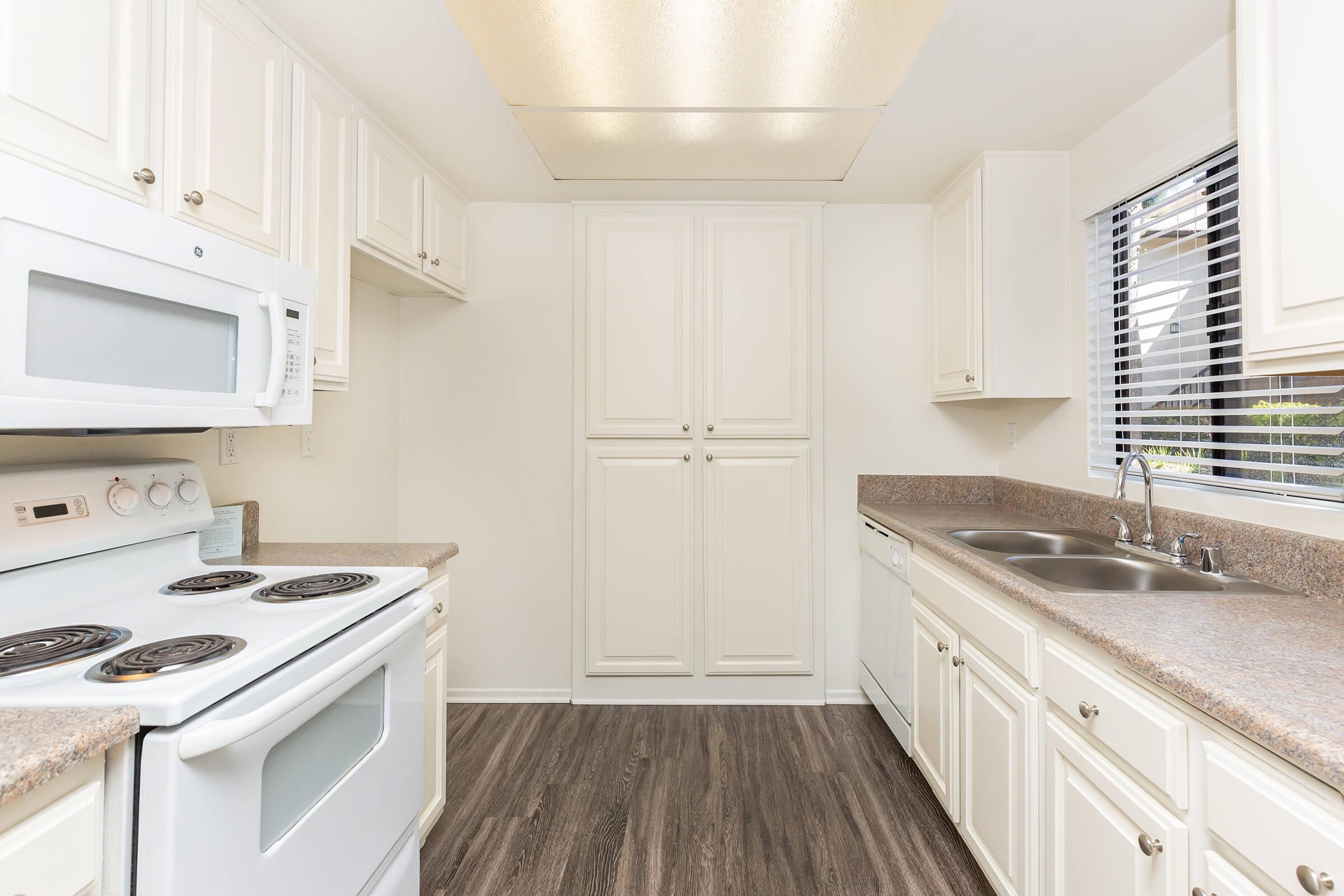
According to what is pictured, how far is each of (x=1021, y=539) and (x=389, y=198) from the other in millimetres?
2441

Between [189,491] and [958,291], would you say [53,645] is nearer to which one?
[189,491]

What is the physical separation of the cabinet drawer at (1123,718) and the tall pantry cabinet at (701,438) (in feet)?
4.96

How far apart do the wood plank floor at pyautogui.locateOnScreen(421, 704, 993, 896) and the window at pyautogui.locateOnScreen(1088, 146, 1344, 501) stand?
1.31 metres

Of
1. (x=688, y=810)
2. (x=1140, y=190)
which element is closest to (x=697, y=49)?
(x=1140, y=190)

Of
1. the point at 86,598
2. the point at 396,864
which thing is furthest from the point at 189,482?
the point at 396,864

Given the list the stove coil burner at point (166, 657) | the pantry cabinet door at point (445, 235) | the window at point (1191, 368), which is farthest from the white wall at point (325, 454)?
the window at point (1191, 368)

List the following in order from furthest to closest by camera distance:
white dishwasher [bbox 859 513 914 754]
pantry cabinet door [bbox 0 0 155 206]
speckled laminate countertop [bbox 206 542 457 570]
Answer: white dishwasher [bbox 859 513 914 754], speckled laminate countertop [bbox 206 542 457 570], pantry cabinet door [bbox 0 0 155 206]

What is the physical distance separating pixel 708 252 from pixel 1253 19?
1.83 metres

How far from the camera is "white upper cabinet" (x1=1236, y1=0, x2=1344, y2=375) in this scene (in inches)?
40.1

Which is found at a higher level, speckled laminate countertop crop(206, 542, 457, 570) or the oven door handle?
speckled laminate countertop crop(206, 542, 457, 570)

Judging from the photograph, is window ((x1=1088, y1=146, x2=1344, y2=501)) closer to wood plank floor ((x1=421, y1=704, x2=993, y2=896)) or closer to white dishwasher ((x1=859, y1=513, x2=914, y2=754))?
white dishwasher ((x1=859, y1=513, x2=914, y2=754))

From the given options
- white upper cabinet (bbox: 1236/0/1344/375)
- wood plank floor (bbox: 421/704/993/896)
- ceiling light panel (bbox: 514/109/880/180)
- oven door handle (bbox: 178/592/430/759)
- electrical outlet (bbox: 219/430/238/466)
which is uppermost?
ceiling light panel (bbox: 514/109/880/180)

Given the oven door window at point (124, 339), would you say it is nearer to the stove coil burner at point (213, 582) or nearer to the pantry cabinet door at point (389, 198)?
the stove coil burner at point (213, 582)

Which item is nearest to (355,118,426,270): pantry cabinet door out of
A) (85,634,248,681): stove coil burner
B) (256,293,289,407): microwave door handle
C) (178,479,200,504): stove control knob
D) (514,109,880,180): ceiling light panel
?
(514,109,880,180): ceiling light panel
